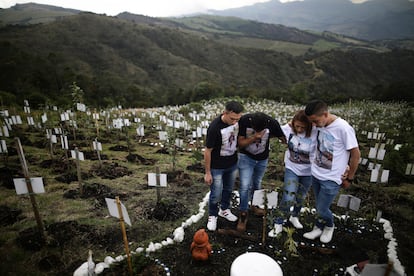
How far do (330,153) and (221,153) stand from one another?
144cm

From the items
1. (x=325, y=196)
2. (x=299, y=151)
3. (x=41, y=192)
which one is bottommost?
(x=325, y=196)

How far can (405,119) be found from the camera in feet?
37.0

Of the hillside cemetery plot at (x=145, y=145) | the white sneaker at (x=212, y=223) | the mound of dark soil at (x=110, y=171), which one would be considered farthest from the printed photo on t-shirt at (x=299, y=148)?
the mound of dark soil at (x=110, y=171)

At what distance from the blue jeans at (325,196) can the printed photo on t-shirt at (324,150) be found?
24cm

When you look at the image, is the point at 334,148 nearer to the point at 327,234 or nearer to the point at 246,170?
the point at 246,170

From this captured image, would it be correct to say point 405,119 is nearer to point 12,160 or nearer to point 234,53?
point 12,160

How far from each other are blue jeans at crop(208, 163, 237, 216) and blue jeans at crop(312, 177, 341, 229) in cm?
121

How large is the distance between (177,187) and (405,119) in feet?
40.6

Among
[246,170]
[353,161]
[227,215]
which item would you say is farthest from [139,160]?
[353,161]

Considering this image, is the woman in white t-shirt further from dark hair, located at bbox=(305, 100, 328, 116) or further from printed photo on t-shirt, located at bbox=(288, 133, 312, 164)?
dark hair, located at bbox=(305, 100, 328, 116)

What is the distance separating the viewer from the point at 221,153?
11.0ft

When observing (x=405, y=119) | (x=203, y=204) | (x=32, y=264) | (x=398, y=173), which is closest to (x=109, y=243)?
(x=32, y=264)

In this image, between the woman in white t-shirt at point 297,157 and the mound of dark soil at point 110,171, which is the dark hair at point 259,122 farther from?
the mound of dark soil at point 110,171

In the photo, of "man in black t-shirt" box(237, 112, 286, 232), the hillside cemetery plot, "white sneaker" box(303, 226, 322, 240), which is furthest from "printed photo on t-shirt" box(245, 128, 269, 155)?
"white sneaker" box(303, 226, 322, 240)
